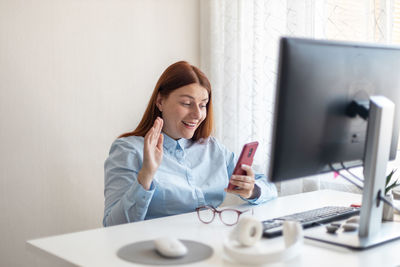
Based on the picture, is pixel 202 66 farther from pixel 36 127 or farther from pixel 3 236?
pixel 3 236

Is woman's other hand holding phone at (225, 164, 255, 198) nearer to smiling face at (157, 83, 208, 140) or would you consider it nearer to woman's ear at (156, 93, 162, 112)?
smiling face at (157, 83, 208, 140)

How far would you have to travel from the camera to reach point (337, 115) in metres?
1.18

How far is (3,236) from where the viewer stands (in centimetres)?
230

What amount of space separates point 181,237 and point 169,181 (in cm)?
49

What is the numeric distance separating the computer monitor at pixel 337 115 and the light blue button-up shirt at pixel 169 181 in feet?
1.82

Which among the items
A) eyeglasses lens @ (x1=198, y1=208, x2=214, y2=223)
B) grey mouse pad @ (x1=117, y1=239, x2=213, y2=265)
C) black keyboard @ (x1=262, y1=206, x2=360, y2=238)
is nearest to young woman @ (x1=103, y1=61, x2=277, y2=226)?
eyeglasses lens @ (x1=198, y1=208, x2=214, y2=223)

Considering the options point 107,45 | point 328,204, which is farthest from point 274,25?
point 328,204

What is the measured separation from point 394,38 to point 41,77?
5.48 feet

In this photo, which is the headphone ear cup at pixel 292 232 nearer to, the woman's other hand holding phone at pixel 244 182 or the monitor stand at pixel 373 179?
the monitor stand at pixel 373 179

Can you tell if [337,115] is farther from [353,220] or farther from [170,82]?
[170,82]

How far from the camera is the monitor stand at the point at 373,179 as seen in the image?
46.6 inches

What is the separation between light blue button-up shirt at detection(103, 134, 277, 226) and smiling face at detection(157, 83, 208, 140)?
48mm

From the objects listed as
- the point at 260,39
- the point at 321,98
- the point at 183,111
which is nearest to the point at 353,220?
the point at 321,98

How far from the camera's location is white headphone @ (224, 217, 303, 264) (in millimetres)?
A: 1036
